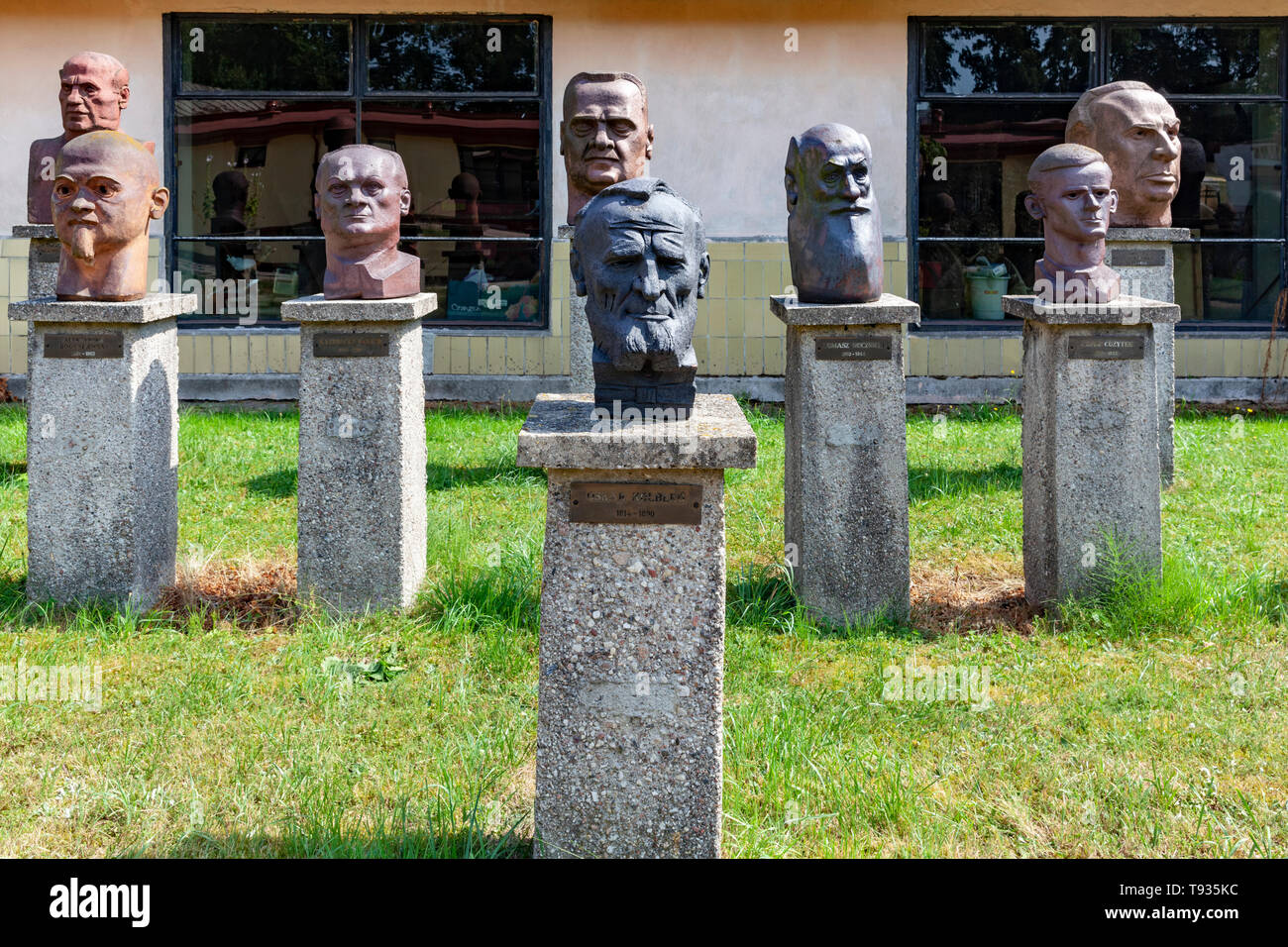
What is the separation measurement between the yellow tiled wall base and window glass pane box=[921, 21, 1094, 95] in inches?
54.5

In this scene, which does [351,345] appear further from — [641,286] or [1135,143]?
[1135,143]

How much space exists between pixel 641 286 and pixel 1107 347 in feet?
8.61

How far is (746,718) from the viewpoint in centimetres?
434

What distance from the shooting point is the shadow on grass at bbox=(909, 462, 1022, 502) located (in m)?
7.66

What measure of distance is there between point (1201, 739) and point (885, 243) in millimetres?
6517

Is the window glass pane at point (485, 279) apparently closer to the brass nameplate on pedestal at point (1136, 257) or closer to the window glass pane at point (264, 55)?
the window glass pane at point (264, 55)

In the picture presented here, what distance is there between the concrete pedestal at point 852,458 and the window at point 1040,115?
530 centimetres

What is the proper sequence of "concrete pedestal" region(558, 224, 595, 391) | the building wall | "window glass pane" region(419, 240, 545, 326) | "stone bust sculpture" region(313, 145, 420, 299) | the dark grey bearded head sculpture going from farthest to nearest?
"window glass pane" region(419, 240, 545, 326) → the building wall → "concrete pedestal" region(558, 224, 595, 391) → "stone bust sculpture" region(313, 145, 420, 299) → the dark grey bearded head sculpture

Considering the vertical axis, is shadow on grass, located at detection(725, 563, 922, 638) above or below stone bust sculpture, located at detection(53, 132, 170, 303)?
below

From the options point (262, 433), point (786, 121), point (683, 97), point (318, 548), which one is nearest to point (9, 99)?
point (262, 433)

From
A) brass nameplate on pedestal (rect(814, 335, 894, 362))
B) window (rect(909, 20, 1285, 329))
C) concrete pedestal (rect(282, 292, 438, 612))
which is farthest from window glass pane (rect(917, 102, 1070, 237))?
concrete pedestal (rect(282, 292, 438, 612))

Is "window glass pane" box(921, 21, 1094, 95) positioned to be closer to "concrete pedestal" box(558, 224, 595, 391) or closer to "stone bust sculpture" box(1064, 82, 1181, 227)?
"stone bust sculpture" box(1064, 82, 1181, 227)

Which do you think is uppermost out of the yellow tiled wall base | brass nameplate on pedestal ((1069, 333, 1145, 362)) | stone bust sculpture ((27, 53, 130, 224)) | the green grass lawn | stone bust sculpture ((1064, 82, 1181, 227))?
stone bust sculpture ((27, 53, 130, 224))

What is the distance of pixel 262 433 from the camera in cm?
918
